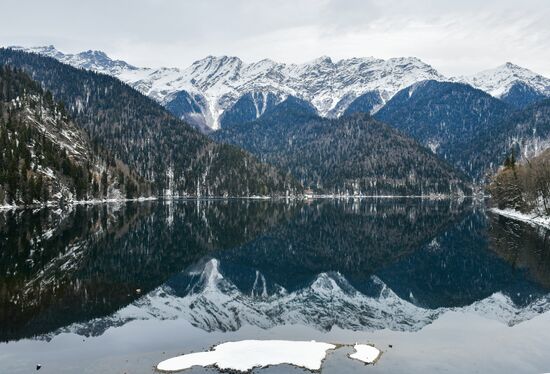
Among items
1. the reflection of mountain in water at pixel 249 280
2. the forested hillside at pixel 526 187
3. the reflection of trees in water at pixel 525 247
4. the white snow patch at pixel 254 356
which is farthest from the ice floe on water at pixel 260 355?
the forested hillside at pixel 526 187

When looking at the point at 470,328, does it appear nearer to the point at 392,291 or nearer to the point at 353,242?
the point at 392,291

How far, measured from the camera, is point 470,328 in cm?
4259

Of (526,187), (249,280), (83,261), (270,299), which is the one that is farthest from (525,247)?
(83,261)

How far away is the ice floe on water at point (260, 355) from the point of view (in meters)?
31.1

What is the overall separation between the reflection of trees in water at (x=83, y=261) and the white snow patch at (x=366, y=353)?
2271 centimetres

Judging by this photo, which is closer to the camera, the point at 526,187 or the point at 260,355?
the point at 260,355

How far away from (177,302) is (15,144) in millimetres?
170241

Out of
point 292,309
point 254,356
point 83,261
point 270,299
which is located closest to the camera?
point 254,356

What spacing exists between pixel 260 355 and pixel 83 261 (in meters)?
44.4

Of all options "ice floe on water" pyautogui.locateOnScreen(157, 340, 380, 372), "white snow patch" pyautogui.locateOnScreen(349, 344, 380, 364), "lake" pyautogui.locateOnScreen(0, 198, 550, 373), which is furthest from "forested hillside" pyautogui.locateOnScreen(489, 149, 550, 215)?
"ice floe on water" pyautogui.locateOnScreen(157, 340, 380, 372)

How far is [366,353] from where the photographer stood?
3388 cm

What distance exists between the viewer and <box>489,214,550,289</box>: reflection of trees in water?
67606mm

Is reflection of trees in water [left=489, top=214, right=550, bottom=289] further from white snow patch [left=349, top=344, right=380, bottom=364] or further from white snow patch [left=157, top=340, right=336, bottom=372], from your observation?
white snow patch [left=157, top=340, right=336, bottom=372]

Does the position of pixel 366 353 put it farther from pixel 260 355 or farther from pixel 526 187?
pixel 526 187
